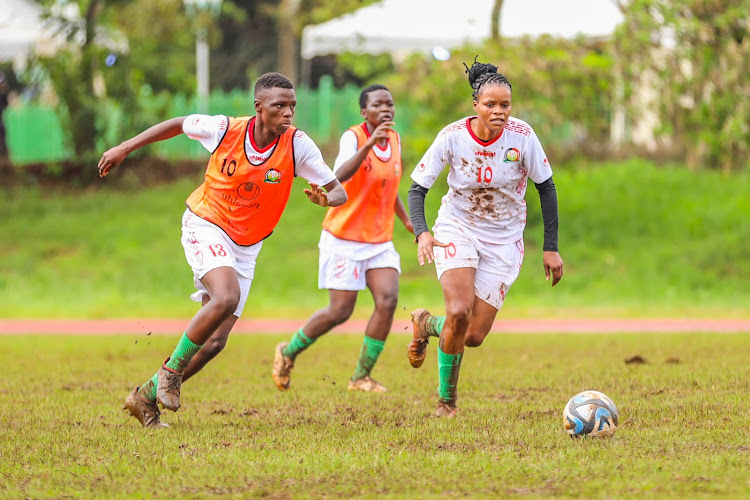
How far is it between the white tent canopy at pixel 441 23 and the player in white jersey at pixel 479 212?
1698 centimetres

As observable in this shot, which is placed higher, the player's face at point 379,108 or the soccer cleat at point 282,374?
the player's face at point 379,108

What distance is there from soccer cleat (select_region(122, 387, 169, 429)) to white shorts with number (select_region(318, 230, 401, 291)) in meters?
2.42

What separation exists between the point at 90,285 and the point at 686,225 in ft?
38.0

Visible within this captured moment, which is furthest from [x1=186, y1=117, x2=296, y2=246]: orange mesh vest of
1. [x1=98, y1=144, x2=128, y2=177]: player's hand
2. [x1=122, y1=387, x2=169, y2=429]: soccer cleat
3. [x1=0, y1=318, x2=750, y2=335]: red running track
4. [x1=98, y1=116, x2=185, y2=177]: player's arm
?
[x1=0, y1=318, x2=750, y2=335]: red running track

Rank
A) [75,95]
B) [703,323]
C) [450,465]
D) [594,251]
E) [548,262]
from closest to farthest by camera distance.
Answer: [450,465], [548,262], [703,323], [594,251], [75,95]

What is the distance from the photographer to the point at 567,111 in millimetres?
22141

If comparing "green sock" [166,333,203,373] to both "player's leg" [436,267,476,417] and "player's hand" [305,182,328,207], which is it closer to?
"player's hand" [305,182,328,207]

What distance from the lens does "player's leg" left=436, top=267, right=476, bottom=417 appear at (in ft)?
24.0

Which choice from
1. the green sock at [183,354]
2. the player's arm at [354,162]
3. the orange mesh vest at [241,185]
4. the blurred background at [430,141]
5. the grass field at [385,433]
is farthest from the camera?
the blurred background at [430,141]

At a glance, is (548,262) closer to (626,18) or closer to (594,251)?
(594,251)

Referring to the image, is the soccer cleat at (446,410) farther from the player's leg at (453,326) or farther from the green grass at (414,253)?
the green grass at (414,253)

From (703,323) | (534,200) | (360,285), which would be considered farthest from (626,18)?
(360,285)

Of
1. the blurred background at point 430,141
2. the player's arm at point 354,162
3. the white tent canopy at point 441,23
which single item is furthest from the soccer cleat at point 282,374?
the white tent canopy at point 441,23

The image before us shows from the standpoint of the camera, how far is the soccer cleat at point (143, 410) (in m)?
7.18
